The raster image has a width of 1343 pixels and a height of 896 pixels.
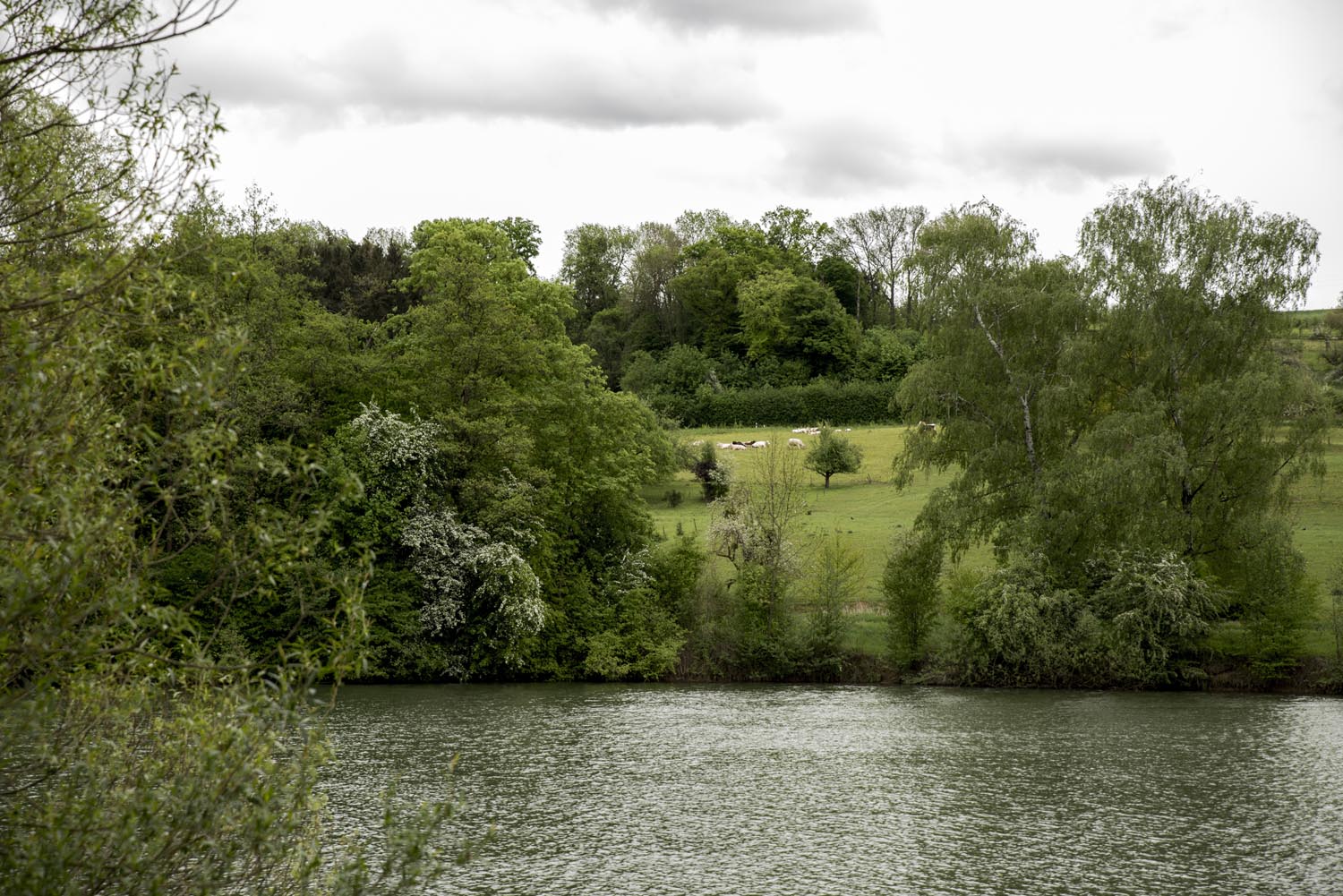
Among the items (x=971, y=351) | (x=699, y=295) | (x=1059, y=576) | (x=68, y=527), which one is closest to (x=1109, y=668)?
(x=1059, y=576)

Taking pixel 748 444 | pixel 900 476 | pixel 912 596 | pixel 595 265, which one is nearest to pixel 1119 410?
pixel 900 476

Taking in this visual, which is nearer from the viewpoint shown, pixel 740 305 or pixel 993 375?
pixel 993 375

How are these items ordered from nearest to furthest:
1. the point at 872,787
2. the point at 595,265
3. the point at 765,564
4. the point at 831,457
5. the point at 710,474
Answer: the point at 872,787 < the point at 765,564 < the point at 710,474 < the point at 831,457 < the point at 595,265

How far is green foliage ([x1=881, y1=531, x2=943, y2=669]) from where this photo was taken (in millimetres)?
41562

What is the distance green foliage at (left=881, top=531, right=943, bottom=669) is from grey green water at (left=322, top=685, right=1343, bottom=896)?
13.0 feet

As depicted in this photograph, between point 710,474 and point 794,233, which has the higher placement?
point 794,233

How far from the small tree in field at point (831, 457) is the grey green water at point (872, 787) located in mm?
28053

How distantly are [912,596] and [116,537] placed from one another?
3511cm

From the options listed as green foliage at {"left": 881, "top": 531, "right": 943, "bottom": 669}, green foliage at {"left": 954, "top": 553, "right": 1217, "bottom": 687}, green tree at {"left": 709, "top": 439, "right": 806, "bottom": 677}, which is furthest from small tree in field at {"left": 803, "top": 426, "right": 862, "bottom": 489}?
green foliage at {"left": 954, "top": 553, "right": 1217, "bottom": 687}

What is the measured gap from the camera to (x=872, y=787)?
25.2 m

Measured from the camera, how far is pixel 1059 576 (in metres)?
39.8

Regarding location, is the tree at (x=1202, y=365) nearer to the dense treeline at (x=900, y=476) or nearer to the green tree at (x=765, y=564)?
the dense treeline at (x=900, y=476)

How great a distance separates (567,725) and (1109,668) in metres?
18.2

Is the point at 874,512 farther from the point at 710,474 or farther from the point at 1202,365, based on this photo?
the point at 1202,365
